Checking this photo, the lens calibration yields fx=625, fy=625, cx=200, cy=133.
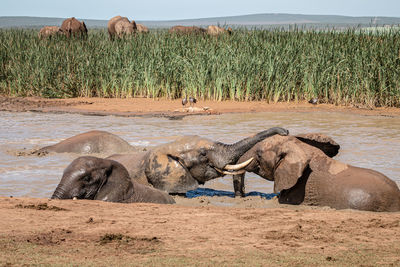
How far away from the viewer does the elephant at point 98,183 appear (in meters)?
6.29

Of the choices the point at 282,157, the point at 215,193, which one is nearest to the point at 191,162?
the point at 215,193

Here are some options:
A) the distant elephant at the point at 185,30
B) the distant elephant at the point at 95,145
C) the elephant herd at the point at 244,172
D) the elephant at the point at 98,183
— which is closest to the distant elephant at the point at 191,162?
the elephant herd at the point at 244,172

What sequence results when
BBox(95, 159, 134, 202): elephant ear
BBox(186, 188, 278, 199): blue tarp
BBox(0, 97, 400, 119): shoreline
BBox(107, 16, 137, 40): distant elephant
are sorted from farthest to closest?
BBox(107, 16, 137, 40): distant elephant → BBox(0, 97, 400, 119): shoreline → BBox(186, 188, 278, 199): blue tarp → BBox(95, 159, 134, 202): elephant ear

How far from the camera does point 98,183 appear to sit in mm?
6379

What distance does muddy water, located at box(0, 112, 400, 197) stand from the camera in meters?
8.34

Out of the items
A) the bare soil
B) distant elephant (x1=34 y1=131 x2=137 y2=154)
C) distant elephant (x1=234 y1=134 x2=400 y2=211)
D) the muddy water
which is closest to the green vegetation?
the muddy water

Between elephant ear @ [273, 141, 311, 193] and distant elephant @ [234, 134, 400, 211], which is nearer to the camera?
distant elephant @ [234, 134, 400, 211]

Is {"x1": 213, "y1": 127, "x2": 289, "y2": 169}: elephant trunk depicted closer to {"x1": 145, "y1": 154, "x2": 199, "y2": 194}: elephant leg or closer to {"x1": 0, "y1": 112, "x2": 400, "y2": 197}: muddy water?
{"x1": 145, "y1": 154, "x2": 199, "y2": 194}: elephant leg

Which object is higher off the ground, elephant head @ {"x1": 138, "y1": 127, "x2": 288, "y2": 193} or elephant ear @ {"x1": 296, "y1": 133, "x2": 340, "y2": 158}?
elephant ear @ {"x1": 296, "y1": 133, "x2": 340, "y2": 158}

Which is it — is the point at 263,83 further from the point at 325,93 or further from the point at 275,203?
the point at 275,203

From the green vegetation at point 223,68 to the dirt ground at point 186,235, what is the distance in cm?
1122

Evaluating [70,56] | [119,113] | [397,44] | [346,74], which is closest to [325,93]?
[346,74]

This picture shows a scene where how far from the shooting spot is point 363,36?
736 inches

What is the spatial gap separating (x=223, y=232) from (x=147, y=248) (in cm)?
73
